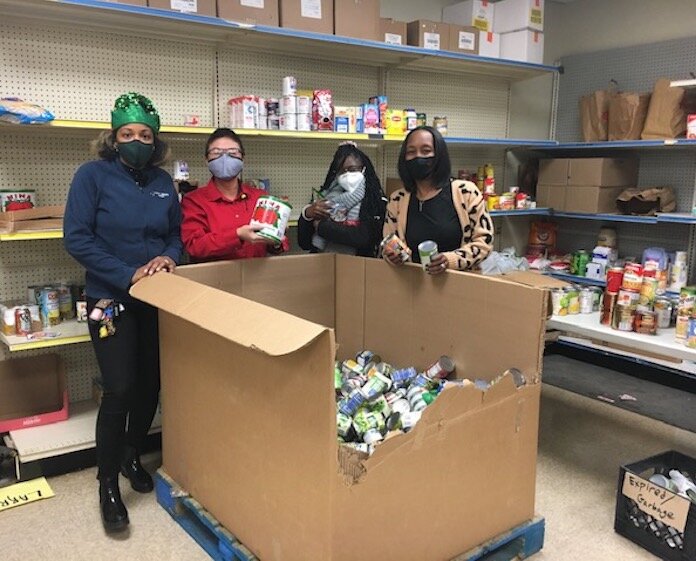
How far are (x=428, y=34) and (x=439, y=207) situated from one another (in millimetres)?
1700

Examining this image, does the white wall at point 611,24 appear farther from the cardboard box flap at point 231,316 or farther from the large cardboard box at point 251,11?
the cardboard box flap at point 231,316

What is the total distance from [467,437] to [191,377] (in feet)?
3.16

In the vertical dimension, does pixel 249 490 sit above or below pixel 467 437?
below

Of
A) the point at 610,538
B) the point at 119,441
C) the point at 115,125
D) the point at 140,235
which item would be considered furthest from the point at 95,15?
the point at 610,538

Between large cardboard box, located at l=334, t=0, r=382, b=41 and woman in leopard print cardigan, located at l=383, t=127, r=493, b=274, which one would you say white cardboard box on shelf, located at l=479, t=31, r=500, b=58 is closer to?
large cardboard box, located at l=334, t=0, r=382, b=41

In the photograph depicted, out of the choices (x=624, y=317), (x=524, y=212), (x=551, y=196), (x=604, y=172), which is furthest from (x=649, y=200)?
(x=624, y=317)

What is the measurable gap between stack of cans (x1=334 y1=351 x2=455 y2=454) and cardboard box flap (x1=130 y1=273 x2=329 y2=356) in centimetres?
47

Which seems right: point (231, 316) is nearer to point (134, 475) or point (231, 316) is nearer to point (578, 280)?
point (134, 475)

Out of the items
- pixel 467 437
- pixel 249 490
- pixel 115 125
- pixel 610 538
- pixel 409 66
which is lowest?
pixel 610 538

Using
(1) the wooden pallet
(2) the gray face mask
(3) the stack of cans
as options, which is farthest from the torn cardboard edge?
(2) the gray face mask

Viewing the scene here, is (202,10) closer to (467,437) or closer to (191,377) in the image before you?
(191,377)

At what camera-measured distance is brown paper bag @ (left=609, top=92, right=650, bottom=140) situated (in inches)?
160

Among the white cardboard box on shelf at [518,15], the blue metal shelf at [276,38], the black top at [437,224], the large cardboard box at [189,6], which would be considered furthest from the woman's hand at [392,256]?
the white cardboard box on shelf at [518,15]

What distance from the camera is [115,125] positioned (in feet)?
Answer: 7.42
